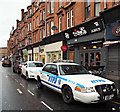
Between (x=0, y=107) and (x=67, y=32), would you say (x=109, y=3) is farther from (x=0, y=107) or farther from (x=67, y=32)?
(x=0, y=107)

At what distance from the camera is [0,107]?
475 centimetres

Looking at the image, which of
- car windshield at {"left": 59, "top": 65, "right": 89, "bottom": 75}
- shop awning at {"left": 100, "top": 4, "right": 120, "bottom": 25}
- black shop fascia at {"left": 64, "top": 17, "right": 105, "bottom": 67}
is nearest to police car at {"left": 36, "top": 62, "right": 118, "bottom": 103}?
car windshield at {"left": 59, "top": 65, "right": 89, "bottom": 75}

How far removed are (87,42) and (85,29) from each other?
1.41 m

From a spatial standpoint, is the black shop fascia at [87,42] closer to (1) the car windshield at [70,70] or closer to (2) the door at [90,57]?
(2) the door at [90,57]

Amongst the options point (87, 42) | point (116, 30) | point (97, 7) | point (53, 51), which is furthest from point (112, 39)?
point (53, 51)

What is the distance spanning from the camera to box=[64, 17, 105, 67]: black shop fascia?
12.2 metres

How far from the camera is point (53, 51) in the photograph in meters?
21.4

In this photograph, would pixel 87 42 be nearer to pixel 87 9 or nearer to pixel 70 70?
pixel 87 9

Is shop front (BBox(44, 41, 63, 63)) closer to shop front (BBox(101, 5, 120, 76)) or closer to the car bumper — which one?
shop front (BBox(101, 5, 120, 76))

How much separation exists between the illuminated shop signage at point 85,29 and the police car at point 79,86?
6954 mm

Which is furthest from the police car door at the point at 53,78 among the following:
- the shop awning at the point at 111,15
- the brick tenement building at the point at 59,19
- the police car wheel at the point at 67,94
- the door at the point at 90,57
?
the brick tenement building at the point at 59,19

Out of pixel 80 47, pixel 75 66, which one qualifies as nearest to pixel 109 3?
pixel 80 47

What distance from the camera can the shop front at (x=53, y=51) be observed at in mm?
19500

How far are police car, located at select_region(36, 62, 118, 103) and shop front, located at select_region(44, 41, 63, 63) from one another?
41.7 ft
